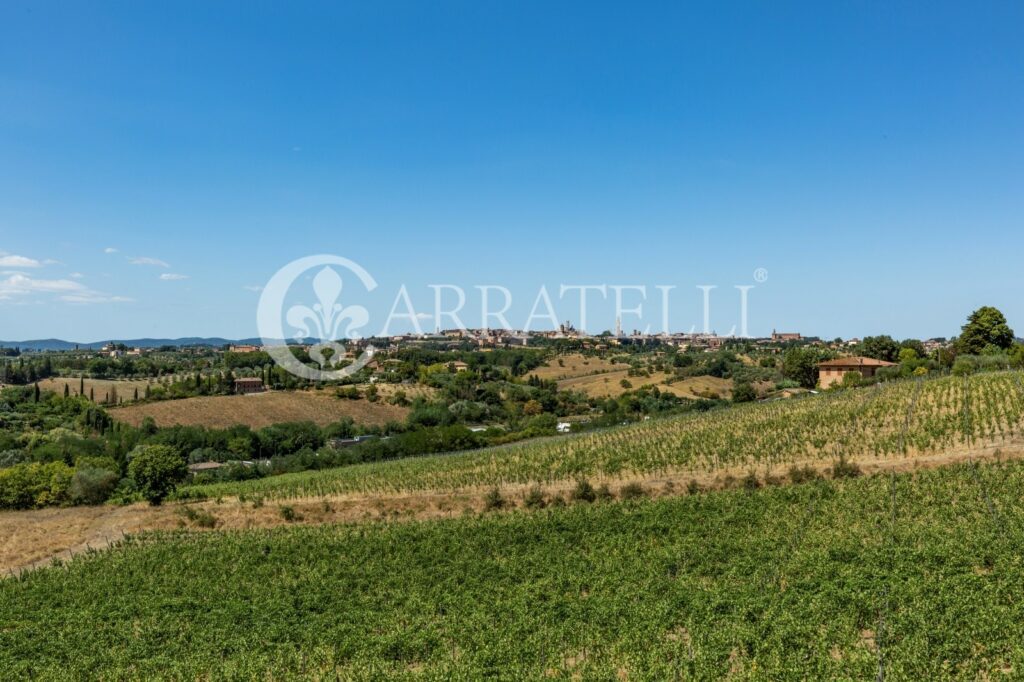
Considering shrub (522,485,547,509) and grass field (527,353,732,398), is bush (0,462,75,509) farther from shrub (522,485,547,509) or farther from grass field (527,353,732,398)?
grass field (527,353,732,398)

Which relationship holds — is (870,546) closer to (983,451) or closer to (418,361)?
(983,451)

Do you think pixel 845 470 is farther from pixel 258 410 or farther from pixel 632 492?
pixel 258 410

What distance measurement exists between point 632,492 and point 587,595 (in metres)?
12.7

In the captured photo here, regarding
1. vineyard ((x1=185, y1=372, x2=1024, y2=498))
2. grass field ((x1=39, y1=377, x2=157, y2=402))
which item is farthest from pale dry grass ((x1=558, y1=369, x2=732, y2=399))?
grass field ((x1=39, y1=377, x2=157, y2=402))

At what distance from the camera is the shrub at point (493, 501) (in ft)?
98.1

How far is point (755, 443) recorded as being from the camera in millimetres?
36531

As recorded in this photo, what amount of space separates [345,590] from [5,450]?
2192 inches

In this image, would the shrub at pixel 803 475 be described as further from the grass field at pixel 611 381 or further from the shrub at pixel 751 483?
the grass field at pixel 611 381

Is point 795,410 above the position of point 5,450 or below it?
above

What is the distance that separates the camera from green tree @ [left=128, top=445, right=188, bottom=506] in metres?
38.4

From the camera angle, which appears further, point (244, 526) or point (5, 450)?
point (5, 450)

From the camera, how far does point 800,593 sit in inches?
603

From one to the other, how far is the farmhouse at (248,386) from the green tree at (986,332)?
89.1m

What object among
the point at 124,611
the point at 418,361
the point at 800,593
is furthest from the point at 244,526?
the point at 418,361
